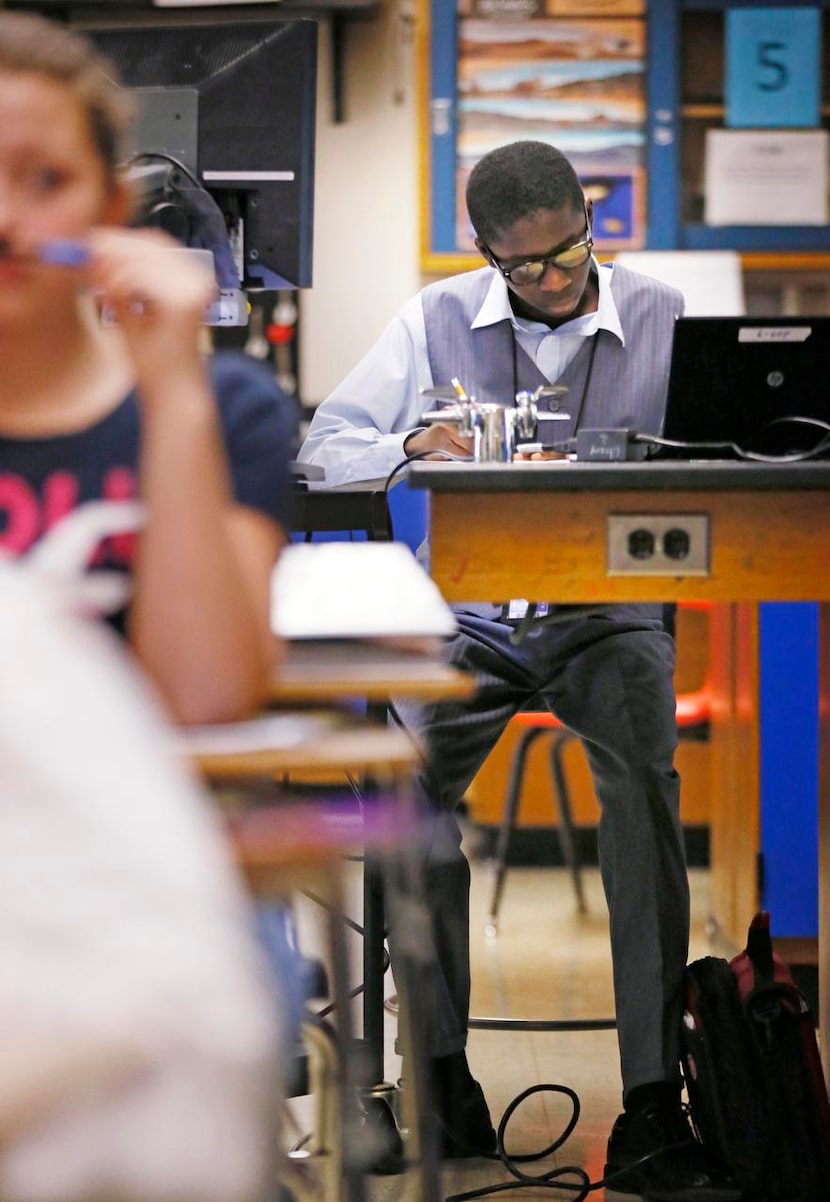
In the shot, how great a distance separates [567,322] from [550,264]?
0.14 meters

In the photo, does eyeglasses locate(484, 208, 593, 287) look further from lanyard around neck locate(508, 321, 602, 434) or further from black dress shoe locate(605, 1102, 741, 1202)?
black dress shoe locate(605, 1102, 741, 1202)

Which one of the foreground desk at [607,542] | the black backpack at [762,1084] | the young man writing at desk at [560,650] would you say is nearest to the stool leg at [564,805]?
the young man writing at desk at [560,650]

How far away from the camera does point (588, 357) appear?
7.25ft

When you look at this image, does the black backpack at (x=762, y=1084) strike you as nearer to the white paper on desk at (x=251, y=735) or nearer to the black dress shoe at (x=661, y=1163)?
the black dress shoe at (x=661, y=1163)

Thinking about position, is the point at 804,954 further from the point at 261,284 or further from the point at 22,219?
the point at 22,219

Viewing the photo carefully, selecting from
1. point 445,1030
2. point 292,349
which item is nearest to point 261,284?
point 445,1030

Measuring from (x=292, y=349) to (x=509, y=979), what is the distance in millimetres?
2058

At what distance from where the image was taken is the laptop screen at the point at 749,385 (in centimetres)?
176

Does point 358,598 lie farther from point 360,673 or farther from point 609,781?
point 609,781

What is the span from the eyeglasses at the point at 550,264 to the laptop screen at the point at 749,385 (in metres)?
0.38

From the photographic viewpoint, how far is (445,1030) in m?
1.93

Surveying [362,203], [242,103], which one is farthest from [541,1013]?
[362,203]

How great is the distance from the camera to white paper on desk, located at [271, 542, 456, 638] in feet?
3.18

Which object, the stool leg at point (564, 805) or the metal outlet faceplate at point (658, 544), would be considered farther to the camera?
the stool leg at point (564, 805)
